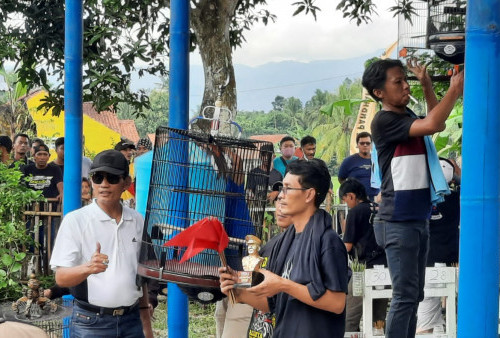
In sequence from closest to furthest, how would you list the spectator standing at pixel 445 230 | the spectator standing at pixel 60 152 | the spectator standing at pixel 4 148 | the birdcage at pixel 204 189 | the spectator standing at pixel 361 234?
1. the birdcage at pixel 204 189
2. the spectator standing at pixel 361 234
3. the spectator standing at pixel 445 230
4. the spectator standing at pixel 4 148
5. the spectator standing at pixel 60 152

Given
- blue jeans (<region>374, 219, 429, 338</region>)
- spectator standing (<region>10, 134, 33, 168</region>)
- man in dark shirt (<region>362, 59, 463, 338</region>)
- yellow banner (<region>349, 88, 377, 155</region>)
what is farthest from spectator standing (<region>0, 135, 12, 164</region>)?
yellow banner (<region>349, 88, 377, 155</region>)

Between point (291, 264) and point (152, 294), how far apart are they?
3.68 m

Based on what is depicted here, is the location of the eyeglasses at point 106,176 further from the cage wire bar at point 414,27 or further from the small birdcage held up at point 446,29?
the cage wire bar at point 414,27

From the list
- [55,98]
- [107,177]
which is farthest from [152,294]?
[55,98]

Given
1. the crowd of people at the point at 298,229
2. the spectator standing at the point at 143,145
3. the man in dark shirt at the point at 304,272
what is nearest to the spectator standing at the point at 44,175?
the spectator standing at the point at 143,145

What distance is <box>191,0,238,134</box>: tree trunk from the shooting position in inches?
475

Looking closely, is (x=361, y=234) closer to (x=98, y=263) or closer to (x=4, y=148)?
(x=98, y=263)

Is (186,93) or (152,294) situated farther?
(152,294)

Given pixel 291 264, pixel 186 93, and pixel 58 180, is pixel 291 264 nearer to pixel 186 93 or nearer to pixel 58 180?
pixel 186 93

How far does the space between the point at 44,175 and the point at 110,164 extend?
730 centimetres

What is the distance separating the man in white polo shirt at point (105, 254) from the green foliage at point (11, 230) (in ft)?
12.9

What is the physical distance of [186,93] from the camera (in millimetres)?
6719

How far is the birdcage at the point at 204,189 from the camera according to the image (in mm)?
5230

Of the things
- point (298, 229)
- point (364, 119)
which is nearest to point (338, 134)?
point (364, 119)
